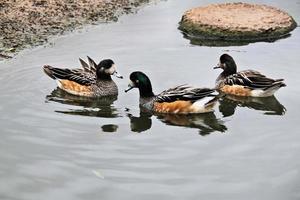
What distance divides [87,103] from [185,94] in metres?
1.91

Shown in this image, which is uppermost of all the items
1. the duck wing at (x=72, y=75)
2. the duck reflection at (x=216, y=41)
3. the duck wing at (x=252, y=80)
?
the duck wing at (x=72, y=75)

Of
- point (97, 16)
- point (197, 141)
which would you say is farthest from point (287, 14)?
point (197, 141)

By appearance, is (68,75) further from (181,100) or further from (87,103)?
(181,100)

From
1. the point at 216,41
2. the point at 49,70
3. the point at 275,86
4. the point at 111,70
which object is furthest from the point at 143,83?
the point at 216,41

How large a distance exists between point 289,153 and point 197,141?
140 centimetres

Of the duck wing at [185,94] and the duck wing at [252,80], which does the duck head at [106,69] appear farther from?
the duck wing at [252,80]

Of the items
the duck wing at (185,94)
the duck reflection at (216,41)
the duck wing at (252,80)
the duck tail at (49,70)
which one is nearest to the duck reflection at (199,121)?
the duck wing at (185,94)

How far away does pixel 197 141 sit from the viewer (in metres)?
9.23

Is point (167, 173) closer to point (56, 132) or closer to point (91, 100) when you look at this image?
point (56, 132)

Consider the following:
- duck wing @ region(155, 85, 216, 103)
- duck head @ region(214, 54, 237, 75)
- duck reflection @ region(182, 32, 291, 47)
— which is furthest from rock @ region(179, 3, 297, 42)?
duck wing @ region(155, 85, 216, 103)

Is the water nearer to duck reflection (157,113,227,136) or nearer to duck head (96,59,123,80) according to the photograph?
duck reflection (157,113,227,136)

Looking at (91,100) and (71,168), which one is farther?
(91,100)

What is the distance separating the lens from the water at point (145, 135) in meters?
7.71

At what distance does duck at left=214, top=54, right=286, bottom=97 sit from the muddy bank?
4701 mm
